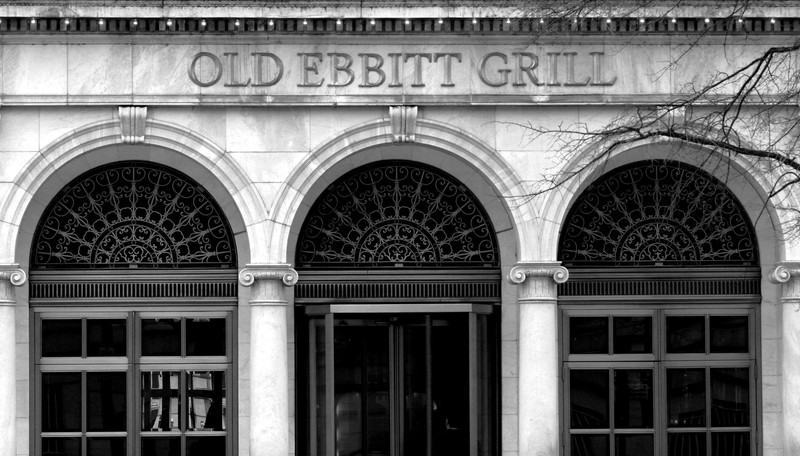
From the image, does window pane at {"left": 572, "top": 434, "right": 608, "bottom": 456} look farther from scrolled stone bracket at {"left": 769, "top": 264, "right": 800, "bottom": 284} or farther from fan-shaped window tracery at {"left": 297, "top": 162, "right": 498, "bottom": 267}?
scrolled stone bracket at {"left": 769, "top": 264, "right": 800, "bottom": 284}

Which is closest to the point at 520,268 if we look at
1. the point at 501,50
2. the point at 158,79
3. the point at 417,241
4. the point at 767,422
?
the point at 417,241

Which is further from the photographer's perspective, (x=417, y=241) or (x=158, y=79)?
(x=417, y=241)

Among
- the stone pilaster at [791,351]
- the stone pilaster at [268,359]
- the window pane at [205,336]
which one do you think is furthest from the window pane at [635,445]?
the window pane at [205,336]

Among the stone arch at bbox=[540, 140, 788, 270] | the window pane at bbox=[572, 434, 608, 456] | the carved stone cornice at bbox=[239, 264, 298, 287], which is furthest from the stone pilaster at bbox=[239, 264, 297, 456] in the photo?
the window pane at bbox=[572, 434, 608, 456]

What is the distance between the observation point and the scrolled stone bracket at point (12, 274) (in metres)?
17.3

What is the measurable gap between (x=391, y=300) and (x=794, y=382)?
5.32m

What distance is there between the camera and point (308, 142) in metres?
17.6

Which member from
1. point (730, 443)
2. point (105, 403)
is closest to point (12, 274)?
point (105, 403)

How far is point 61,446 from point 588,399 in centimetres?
697

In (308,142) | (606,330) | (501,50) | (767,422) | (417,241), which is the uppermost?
(501,50)

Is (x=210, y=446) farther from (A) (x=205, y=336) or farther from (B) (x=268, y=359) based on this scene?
(B) (x=268, y=359)

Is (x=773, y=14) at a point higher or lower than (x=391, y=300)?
higher

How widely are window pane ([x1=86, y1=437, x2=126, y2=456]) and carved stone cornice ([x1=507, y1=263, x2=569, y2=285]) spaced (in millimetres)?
5553

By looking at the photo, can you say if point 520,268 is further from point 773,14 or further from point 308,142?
point 773,14
